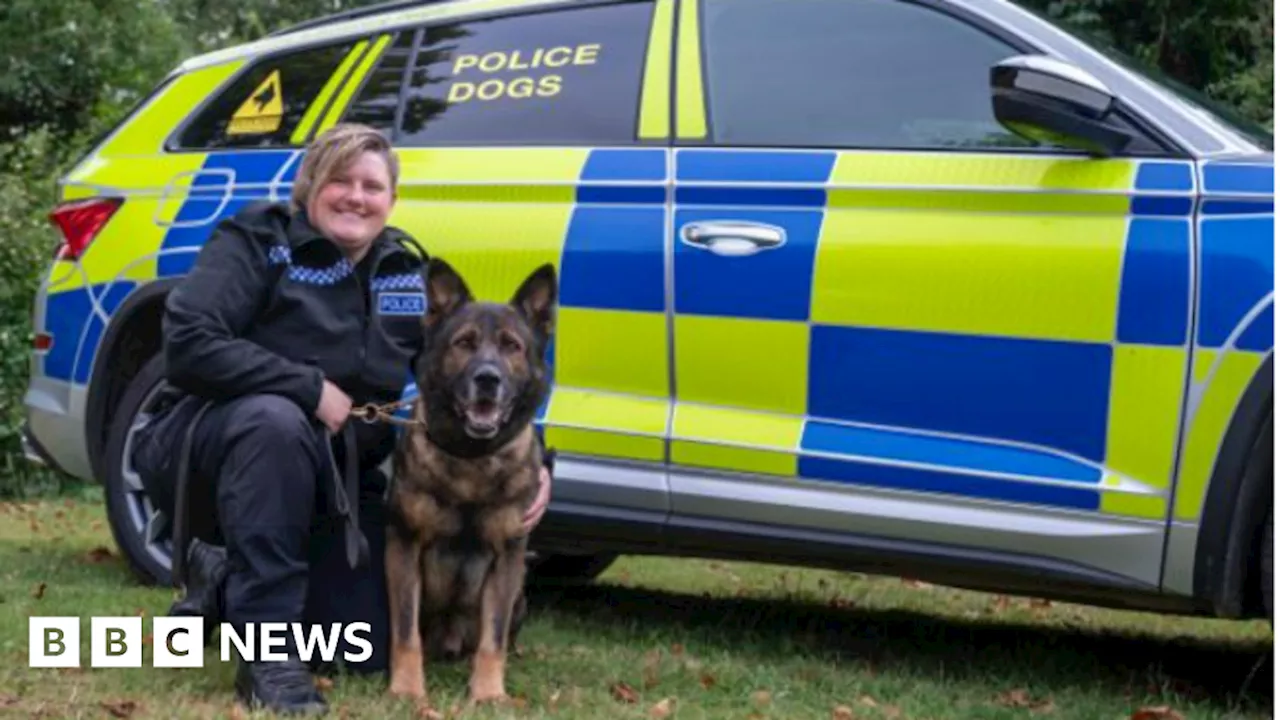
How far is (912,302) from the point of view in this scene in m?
4.02

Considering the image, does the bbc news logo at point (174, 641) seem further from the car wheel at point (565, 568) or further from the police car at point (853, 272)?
the car wheel at point (565, 568)

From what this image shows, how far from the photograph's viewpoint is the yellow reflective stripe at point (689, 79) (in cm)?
448

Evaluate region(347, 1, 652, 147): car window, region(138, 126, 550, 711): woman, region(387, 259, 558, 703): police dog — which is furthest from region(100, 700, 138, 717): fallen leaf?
region(347, 1, 652, 147): car window

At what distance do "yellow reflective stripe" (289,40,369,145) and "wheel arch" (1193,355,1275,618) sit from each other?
8.30 ft

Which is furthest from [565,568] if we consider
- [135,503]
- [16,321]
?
[16,321]

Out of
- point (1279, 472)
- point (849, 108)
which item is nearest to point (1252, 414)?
point (1279, 472)

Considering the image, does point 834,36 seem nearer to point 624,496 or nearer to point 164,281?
point 624,496

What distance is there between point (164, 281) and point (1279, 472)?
2.91 m

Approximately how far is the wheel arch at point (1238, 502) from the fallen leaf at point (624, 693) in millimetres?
1125

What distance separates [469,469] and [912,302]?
96 cm

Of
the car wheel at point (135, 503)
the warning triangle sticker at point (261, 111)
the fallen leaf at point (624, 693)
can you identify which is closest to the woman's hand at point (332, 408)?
the fallen leaf at point (624, 693)

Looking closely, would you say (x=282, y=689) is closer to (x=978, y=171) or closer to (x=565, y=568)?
(x=978, y=171)

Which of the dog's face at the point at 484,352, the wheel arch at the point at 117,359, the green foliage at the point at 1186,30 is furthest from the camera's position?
the green foliage at the point at 1186,30

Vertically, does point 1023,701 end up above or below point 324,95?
below
